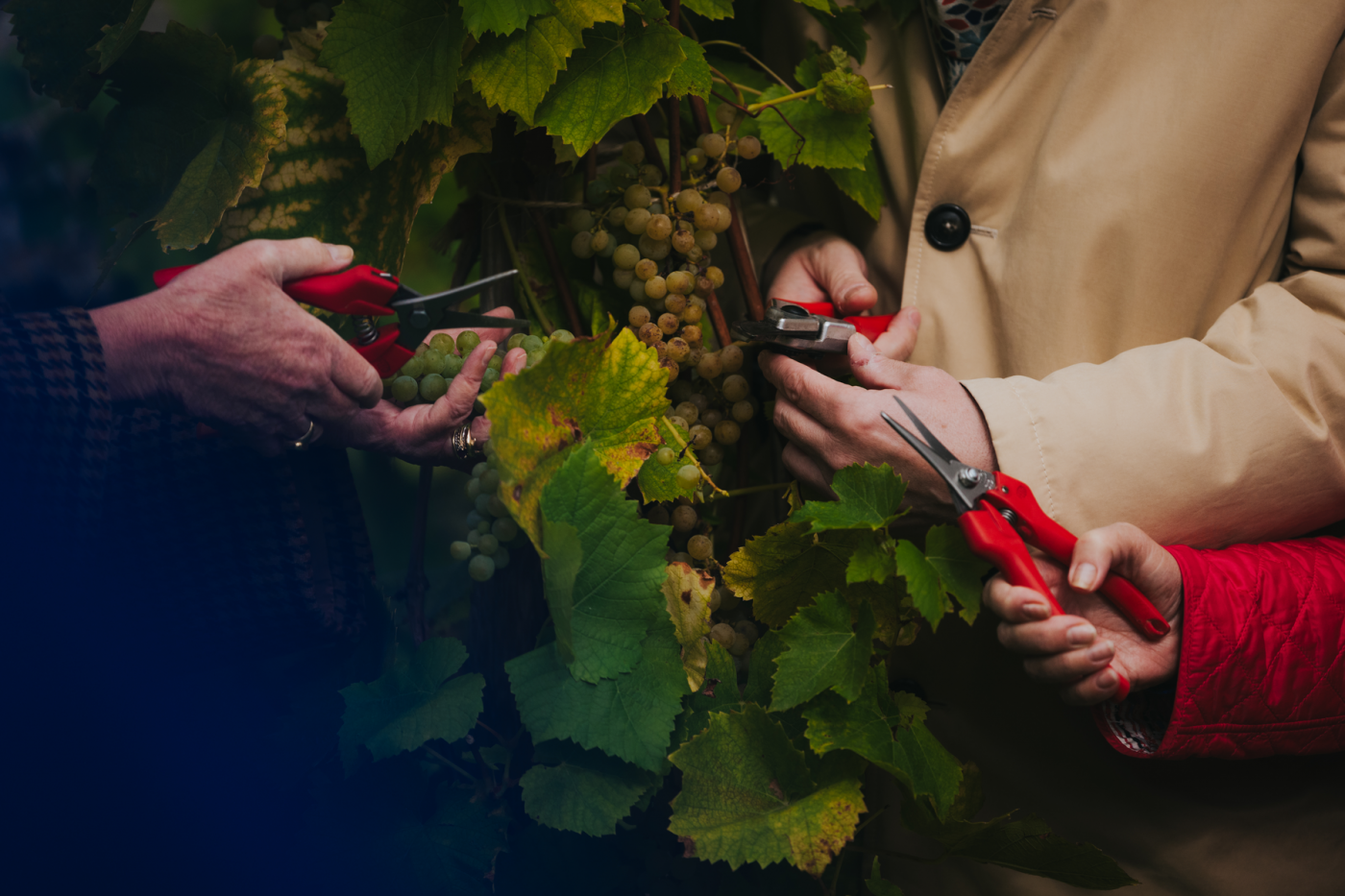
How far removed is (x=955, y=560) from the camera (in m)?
0.58

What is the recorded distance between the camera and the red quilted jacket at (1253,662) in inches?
24.2

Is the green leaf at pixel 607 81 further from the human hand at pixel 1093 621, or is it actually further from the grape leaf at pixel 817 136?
the human hand at pixel 1093 621

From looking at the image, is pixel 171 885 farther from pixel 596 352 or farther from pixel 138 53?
pixel 138 53

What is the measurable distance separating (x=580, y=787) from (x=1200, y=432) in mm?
596

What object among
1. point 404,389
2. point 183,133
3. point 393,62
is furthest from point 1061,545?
point 183,133

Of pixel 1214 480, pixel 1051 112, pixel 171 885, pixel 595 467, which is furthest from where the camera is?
pixel 1051 112

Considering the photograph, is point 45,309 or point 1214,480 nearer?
point 45,309

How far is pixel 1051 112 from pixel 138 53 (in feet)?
2.66

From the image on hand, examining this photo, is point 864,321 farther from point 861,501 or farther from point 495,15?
point 495,15

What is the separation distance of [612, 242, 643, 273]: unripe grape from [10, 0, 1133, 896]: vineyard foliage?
0.09 metres

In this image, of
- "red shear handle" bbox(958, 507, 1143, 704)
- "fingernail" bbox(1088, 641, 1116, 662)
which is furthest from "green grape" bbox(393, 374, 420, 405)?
"fingernail" bbox(1088, 641, 1116, 662)

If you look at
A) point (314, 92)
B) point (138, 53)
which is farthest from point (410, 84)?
point (138, 53)

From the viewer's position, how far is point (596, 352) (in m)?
0.55

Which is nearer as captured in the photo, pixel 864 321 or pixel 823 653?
pixel 823 653
